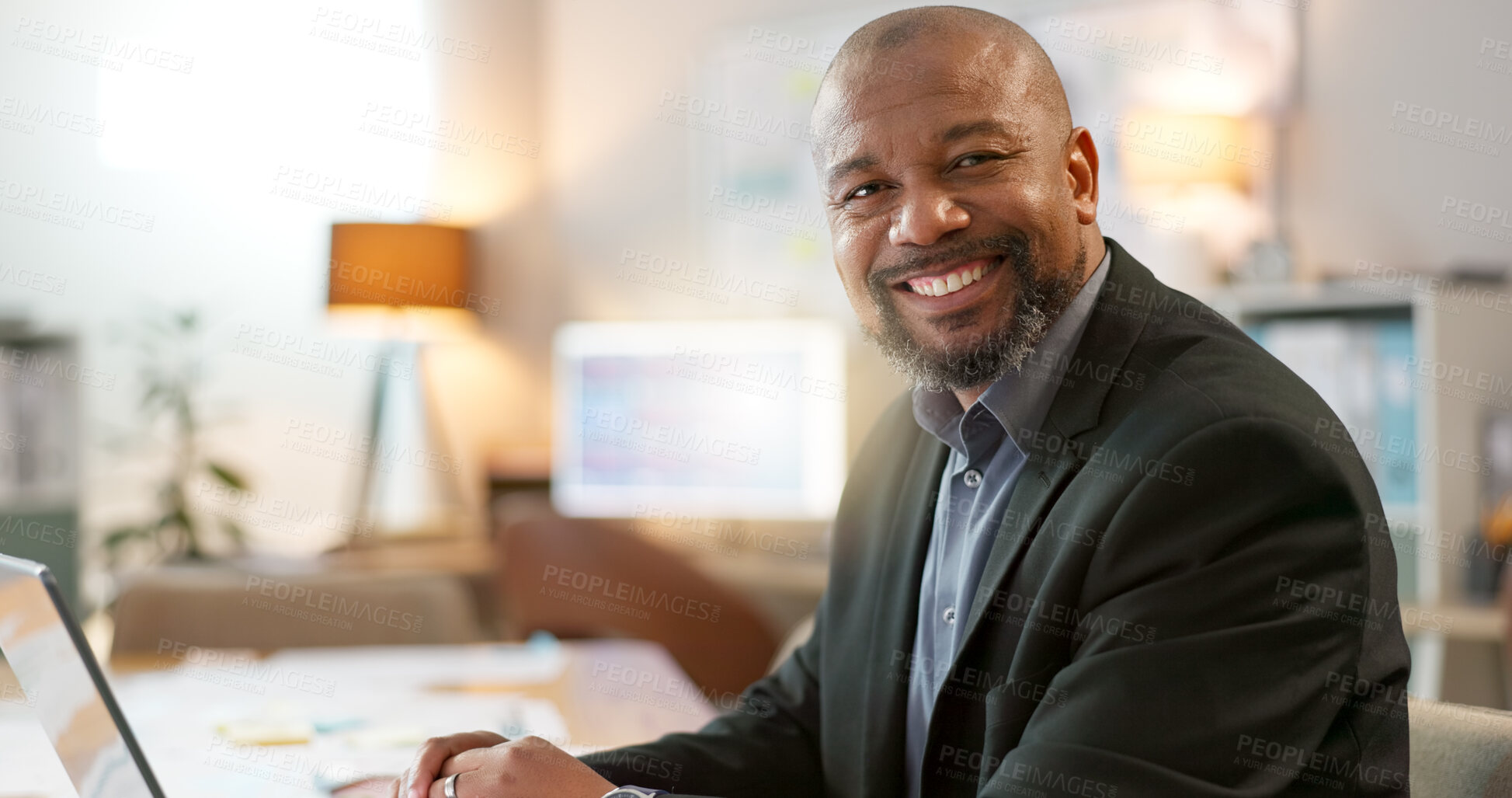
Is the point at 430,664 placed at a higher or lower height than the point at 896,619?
lower

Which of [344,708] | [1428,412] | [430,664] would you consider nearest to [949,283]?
[344,708]

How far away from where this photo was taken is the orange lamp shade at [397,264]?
430 centimetres

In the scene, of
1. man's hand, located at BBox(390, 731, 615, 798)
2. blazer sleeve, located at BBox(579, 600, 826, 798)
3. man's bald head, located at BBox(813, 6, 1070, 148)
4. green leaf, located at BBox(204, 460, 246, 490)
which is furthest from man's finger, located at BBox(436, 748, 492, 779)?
green leaf, located at BBox(204, 460, 246, 490)

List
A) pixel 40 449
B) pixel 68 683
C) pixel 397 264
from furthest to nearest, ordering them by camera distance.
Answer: pixel 397 264
pixel 40 449
pixel 68 683

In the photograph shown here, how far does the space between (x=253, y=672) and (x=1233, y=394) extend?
1.65m

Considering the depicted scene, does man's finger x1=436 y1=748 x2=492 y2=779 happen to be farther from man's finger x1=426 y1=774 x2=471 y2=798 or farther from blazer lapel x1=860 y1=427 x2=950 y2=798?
blazer lapel x1=860 y1=427 x2=950 y2=798

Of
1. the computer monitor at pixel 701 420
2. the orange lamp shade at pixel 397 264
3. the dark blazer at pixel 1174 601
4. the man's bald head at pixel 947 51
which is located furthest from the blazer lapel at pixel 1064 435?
the orange lamp shade at pixel 397 264

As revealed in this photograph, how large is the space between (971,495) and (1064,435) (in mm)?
200

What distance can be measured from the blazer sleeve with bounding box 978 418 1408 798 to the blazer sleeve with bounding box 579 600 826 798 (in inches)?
16.5

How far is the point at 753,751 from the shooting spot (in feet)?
4.69

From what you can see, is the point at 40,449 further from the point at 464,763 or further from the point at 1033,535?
the point at 1033,535

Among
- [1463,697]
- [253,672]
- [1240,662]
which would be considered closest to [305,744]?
[253,672]

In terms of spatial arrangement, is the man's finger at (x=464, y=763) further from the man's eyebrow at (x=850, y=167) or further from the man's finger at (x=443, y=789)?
the man's eyebrow at (x=850, y=167)

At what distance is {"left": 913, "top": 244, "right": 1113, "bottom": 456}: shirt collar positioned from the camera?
4.17 ft
